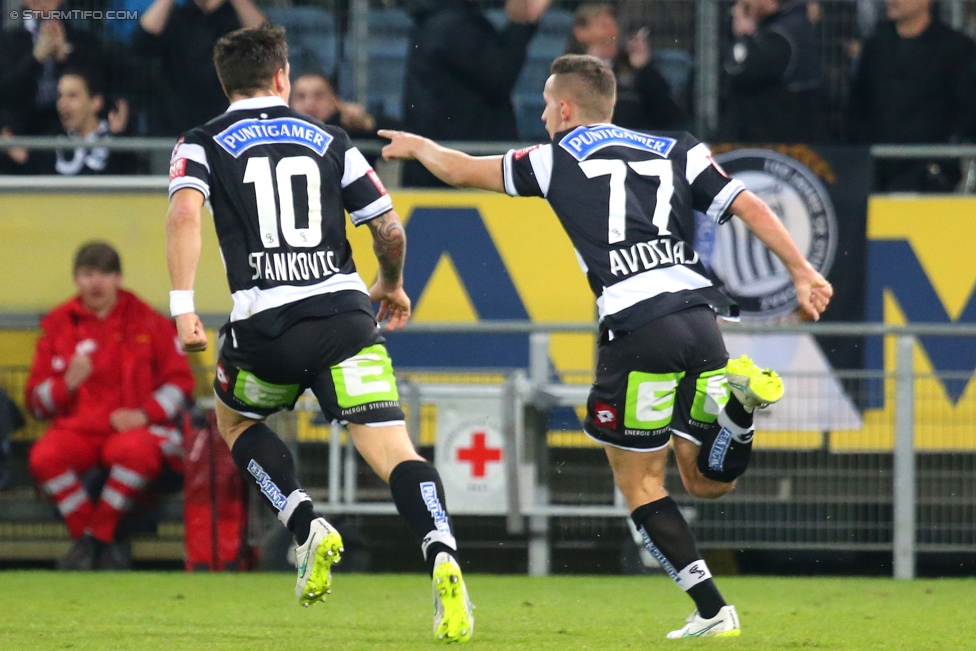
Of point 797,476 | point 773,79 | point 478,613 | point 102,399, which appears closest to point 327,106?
point 102,399

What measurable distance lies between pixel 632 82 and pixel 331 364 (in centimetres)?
485

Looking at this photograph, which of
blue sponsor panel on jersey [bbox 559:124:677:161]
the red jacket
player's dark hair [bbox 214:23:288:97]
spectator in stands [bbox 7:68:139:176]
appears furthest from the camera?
spectator in stands [bbox 7:68:139:176]

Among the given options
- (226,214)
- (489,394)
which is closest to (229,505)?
(489,394)

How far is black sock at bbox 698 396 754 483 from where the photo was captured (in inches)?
219

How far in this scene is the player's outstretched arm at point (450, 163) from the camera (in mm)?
5660

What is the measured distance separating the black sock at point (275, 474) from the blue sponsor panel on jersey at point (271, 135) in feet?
3.43

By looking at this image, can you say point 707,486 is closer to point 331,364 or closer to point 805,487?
point 331,364

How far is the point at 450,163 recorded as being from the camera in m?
5.66

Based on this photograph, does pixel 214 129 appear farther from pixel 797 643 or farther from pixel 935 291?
pixel 935 291

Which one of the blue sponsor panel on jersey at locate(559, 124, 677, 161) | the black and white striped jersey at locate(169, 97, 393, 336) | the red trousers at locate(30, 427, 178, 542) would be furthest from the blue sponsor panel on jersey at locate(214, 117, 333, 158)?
the red trousers at locate(30, 427, 178, 542)

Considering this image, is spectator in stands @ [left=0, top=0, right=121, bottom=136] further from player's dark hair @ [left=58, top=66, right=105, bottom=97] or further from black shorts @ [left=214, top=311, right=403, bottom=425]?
black shorts @ [left=214, top=311, right=403, bottom=425]

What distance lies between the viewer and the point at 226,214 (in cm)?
532

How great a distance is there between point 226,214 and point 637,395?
5.32ft

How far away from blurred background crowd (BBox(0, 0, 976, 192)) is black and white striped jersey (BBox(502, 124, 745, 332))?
3.76 meters
